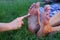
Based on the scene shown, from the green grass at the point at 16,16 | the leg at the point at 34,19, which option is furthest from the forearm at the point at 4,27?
the leg at the point at 34,19

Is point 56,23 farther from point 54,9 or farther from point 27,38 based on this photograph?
point 54,9

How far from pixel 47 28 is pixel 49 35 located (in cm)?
11

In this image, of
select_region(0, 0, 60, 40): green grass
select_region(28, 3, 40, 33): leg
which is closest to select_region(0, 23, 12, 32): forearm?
select_region(0, 0, 60, 40): green grass

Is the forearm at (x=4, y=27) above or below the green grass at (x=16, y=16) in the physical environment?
above

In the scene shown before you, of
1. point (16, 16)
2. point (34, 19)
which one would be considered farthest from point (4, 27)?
point (16, 16)

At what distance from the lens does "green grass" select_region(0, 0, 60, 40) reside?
228 centimetres

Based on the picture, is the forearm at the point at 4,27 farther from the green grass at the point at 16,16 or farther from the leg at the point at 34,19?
the leg at the point at 34,19

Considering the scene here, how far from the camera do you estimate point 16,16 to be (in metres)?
2.92

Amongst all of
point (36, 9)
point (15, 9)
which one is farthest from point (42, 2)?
point (36, 9)

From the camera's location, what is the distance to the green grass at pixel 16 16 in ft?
7.48

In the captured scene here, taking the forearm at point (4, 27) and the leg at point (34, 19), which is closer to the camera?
the forearm at point (4, 27)

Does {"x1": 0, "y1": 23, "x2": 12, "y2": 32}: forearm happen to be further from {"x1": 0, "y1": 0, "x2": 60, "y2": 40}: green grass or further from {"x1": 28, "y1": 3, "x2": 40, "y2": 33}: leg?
{"x1": 28, "y1": 3, "x2": 40, "y2": 33}: leg

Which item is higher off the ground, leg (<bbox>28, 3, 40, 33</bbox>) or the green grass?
leg (<bbox>28, 3, 40, 33</bbox>)

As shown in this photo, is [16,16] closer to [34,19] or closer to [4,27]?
[34,19]
